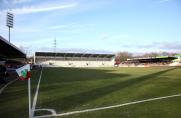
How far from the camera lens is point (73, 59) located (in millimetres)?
117938

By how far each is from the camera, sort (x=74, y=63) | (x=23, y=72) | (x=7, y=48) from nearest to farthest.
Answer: (x=23, y=72)
(x=7, y=48)
(x=74, y=63)

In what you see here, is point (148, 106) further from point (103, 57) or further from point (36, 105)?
point (103, 57)

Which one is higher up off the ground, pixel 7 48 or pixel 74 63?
pixel 7 48

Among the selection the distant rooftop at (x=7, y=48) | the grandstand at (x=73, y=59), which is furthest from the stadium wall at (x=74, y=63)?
the distant rooftop at (x=7, y=48)

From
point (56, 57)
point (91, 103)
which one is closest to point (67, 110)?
point (91, 103)

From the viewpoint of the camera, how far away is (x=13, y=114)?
25.1 ft

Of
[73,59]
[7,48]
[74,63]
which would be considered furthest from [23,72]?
[73,59]

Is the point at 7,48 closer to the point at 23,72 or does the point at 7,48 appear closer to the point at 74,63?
the point at 23,72

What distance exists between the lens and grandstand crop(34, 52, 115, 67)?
109938 millimetres

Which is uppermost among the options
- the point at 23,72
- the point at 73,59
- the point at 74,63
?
the point at 73,59

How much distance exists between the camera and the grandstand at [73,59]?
4328 inches

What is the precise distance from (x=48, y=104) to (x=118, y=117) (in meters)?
3.34

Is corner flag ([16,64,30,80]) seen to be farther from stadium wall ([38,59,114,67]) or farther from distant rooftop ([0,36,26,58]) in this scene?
stadium wall ([38,59,114,67])

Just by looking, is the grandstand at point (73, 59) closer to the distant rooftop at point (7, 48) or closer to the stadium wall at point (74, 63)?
the stadium wall at point (74, 63)
